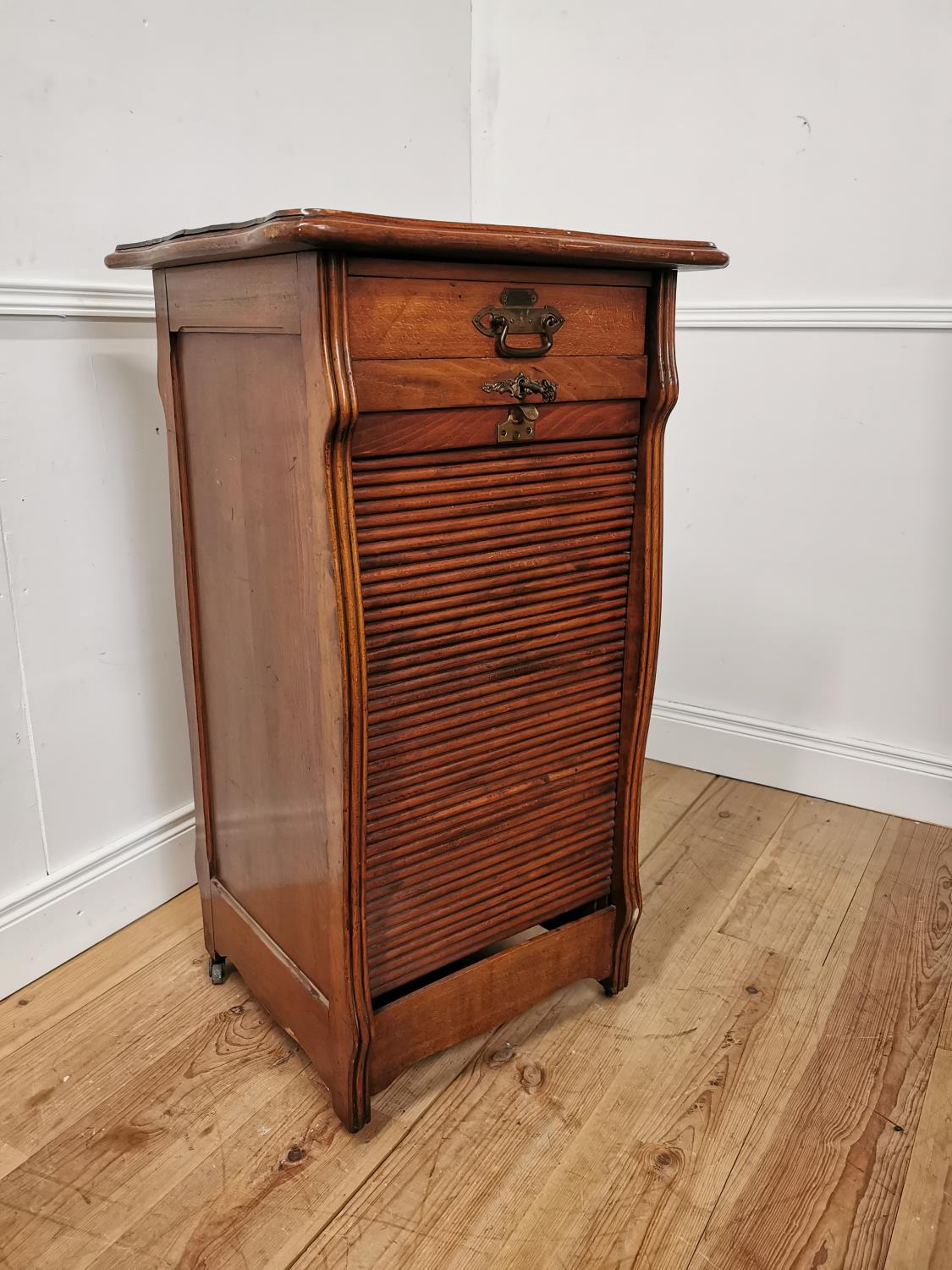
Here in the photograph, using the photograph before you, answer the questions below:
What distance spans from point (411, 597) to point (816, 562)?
3.90ft

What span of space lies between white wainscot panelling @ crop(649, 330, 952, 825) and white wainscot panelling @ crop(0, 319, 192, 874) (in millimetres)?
1090

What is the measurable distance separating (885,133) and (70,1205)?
6.69 ft

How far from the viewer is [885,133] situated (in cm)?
179

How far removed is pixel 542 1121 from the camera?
1.26 m

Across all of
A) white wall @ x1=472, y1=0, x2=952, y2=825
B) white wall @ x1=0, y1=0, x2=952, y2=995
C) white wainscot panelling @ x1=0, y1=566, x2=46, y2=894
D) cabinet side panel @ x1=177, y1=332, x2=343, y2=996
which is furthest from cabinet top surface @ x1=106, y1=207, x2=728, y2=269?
white wall @ x1=472, y1=0, x2=952, y2=825

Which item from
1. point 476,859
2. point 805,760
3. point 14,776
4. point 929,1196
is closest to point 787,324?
point 805,760

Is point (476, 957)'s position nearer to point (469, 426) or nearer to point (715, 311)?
point (469, 426)

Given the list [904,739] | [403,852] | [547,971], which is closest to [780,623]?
[904,739]

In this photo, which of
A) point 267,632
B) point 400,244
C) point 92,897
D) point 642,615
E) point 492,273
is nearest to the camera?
point 400,244

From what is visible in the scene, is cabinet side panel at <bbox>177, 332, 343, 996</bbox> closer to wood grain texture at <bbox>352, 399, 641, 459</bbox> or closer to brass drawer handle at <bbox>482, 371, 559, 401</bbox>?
wood grain texture at <bbox>352, 399, 641, 459</bbox>

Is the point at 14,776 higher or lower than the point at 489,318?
lower

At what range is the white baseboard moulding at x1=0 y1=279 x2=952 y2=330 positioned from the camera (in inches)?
55.1

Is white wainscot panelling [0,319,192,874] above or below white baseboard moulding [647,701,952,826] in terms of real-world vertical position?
above

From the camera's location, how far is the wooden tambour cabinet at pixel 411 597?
105 cm
